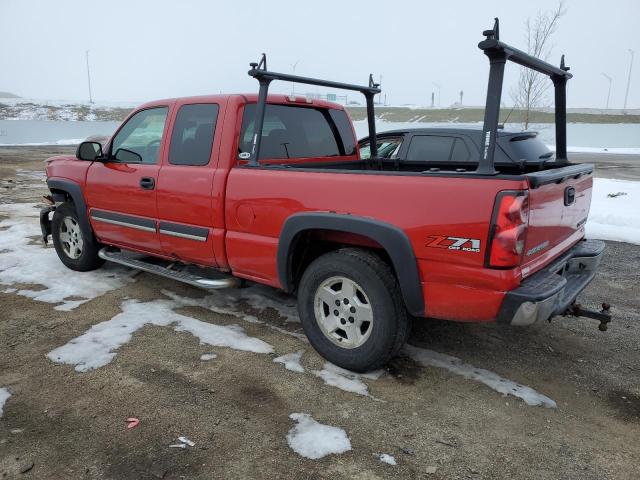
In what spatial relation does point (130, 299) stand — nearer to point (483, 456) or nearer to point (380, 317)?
point (380, 317)

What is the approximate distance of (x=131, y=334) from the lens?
3988 millimetres

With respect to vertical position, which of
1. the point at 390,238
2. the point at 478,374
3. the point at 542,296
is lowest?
the point at 478,374

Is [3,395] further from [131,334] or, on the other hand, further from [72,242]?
[72,242]

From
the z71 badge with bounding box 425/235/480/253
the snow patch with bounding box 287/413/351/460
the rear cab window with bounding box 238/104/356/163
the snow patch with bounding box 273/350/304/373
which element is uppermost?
the rear cab window with bounding box 238/104/356/163

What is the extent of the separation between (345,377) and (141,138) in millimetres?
3082

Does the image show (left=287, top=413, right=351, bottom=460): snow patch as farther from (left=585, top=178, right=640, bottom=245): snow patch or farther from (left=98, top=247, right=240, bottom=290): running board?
(left=585, top=178, right=640, bottom=245): snow patch

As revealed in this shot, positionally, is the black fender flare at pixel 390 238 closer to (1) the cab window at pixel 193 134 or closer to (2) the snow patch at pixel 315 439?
(2) the snow patch at pixel 315 439

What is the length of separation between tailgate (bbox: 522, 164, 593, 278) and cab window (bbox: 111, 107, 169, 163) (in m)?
3.25

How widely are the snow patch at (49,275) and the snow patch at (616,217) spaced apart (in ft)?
22.3

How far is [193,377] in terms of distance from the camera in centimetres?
334

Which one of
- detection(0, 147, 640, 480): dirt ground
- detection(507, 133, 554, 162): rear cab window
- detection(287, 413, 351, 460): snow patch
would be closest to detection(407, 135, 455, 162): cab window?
detection(507, 133, 554, 162): rear cab window

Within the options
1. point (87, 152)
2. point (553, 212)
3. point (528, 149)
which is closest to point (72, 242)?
point (87, 152)

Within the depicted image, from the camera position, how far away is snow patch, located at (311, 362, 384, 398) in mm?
3219

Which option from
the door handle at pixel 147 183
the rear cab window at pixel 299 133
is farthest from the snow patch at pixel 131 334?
the rear cab window at pixel 299 133
